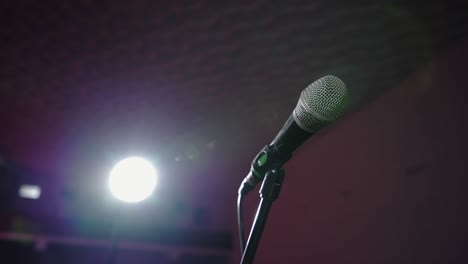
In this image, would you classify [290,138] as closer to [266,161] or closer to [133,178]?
[266,161]

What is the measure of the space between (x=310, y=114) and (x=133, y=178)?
244cm

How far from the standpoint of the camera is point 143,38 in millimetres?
2770

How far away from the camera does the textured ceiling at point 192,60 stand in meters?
2.45

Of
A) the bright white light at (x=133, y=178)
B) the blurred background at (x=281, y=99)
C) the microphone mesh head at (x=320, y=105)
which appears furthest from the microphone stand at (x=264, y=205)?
the bright white light at (x=133, y=178)

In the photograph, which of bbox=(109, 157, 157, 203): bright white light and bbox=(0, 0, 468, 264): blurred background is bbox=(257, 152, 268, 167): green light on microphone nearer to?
bbox=(0, 0, 468, 264): blurred background

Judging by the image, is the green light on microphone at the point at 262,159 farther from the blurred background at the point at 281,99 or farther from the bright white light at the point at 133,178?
the bright white light at the point at 133,178

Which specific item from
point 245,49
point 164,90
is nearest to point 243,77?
point 245,49

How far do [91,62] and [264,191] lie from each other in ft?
8.51

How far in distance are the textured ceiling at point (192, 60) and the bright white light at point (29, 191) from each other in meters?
1.70

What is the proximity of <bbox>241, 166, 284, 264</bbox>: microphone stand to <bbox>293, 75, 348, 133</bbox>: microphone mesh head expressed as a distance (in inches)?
6.4

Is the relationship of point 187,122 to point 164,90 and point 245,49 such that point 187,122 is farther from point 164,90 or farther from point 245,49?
point 245,49

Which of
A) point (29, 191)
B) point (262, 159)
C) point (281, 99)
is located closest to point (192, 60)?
point (281, 99)

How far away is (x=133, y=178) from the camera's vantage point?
10.1ft

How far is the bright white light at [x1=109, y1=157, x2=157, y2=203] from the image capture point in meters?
3.05
